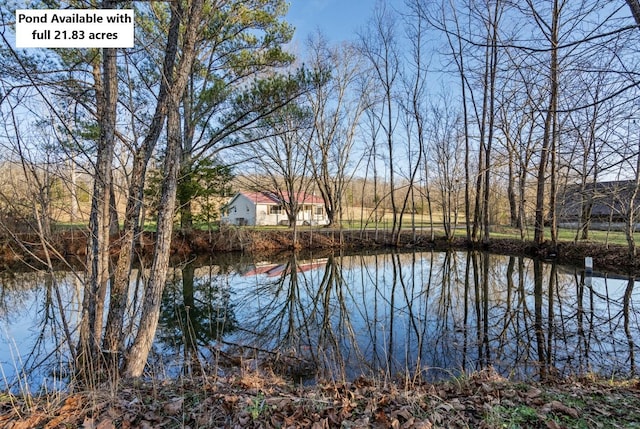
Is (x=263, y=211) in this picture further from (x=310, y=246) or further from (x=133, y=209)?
(x=133, y=209)

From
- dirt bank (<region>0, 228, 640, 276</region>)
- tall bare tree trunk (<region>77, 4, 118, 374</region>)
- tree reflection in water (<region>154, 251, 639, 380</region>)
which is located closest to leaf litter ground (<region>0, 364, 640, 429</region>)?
tree reflection in water (<region>154, 251, 639, 380</region>)

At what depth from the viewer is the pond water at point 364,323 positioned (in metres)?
4.36

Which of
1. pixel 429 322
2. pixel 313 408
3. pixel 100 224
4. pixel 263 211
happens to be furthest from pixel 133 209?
pixel 263 211

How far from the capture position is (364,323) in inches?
250

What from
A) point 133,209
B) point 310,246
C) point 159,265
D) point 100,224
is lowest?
point 310,246

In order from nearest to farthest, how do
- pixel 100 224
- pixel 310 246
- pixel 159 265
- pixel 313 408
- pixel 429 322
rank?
pixel 313 408 < pixel 159 265 < pixel 100 224 < pixel 429 322 < pixel 310 246

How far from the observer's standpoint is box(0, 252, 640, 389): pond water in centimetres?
436

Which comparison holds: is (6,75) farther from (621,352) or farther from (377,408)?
(621,352)

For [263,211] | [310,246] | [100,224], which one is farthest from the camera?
[263,211]

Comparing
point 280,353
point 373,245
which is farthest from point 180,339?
point 373,245

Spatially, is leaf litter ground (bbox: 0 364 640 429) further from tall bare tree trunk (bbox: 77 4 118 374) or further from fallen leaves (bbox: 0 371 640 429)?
tall bare tree trunk (bbox: 77 4 118 374)

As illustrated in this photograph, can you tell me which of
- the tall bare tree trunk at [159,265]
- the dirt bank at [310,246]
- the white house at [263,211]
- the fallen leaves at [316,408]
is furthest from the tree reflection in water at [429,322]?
the white house at [263,211]

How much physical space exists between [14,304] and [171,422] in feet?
27.4

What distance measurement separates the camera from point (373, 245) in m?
19.1
